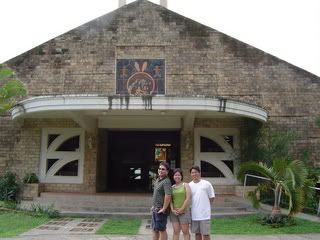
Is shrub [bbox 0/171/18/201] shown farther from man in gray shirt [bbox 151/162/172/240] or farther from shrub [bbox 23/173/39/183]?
man in gray shirt [bbox 151/162/172/240]

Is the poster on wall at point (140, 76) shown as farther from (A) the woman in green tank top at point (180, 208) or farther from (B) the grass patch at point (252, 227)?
(A) the woman in green tank top at point (180, 208)

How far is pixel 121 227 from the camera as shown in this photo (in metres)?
9.33

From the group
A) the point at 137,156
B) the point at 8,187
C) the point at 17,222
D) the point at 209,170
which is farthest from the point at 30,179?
the point at 209,170

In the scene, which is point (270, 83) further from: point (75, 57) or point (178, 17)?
point (75, 57)

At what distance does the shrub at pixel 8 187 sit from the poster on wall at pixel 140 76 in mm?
4768

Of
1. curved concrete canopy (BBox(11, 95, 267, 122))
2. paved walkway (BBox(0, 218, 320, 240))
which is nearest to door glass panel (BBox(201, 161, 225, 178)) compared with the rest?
curved concrete canopy (BBox(11, 95, 267, 122))

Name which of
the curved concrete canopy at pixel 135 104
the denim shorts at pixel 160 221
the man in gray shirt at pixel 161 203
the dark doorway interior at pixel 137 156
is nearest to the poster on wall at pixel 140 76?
the dark doorway interior at pixel 137 156

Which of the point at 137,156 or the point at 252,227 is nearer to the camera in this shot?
the point at 252,227

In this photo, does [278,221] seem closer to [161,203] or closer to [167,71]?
[161,203]

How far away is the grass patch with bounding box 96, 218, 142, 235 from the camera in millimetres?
8661

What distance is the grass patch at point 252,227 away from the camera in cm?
891

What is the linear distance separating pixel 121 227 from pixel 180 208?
3.46m

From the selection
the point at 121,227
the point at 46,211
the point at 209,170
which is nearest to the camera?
the point at 121,227

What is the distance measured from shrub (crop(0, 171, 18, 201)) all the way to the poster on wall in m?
4.77
